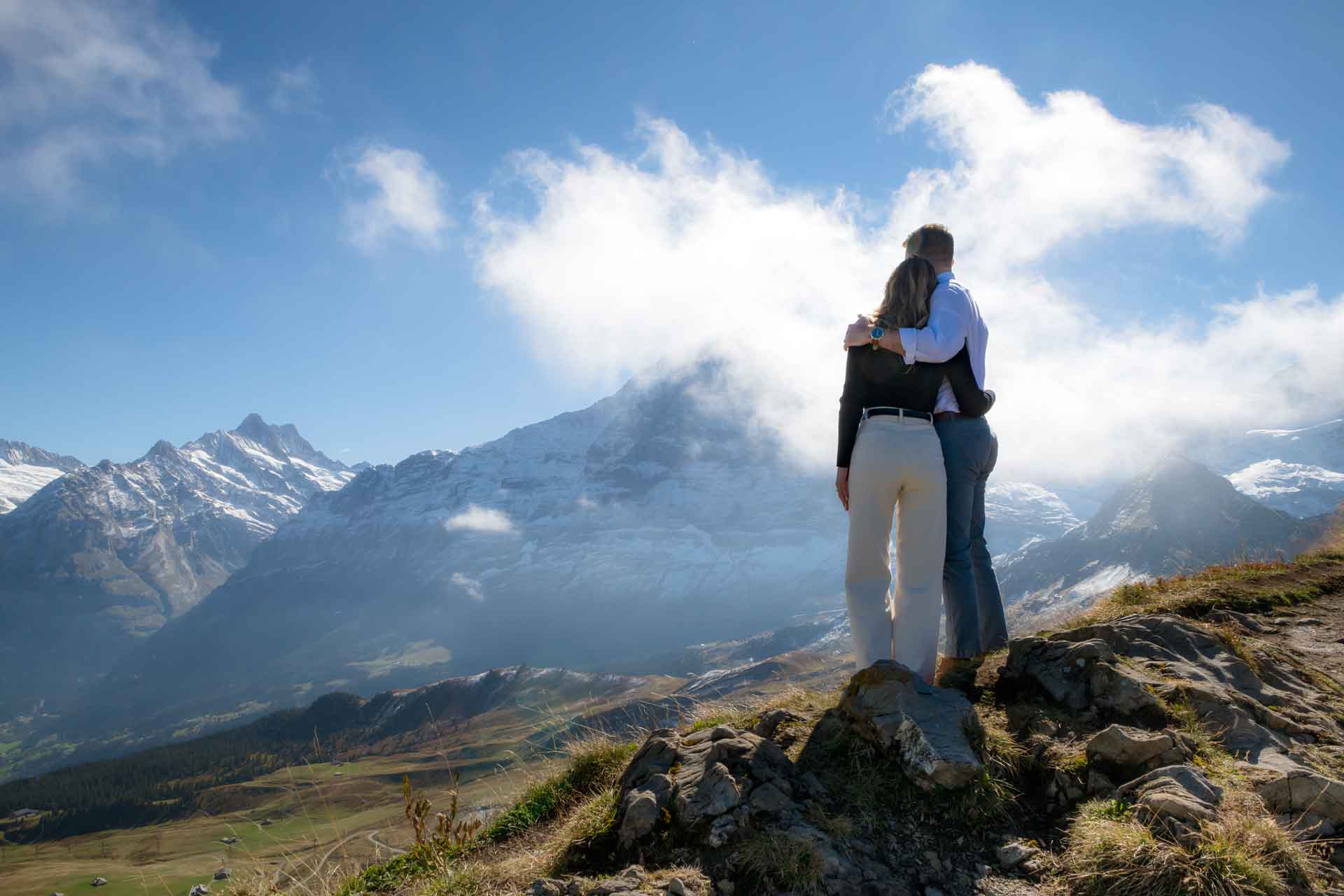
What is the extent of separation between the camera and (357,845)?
22.5 feet

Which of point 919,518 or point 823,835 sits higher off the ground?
point 919,518

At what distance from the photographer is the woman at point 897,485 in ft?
19.7

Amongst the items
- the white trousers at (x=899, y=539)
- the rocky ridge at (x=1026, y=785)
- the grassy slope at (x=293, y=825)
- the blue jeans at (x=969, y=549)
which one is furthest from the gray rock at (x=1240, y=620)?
the grassy slope at (x=293, y=825)

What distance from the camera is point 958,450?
21.8 ft

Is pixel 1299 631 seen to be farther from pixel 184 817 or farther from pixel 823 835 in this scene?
pixel 184 817

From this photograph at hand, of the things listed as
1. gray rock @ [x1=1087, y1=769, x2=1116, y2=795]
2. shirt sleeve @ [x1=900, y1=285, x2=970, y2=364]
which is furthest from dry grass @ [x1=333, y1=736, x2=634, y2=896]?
shirt sleeve @ [x1=900, y1=285, x2=970, y2=364]

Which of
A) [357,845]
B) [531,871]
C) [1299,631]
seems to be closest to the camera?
[531,871]

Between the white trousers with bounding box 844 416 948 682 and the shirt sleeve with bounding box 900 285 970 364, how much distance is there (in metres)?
0.58

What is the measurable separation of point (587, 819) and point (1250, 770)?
4.44m

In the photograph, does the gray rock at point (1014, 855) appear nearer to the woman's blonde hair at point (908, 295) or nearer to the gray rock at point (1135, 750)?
the gray rock at point (1135, 750)

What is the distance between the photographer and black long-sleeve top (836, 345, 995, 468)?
6102mm

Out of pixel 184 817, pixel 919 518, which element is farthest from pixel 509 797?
pixel 184 817

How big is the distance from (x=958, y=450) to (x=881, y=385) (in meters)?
1.18

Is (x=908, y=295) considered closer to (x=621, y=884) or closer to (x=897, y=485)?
(x=897, y=485)
